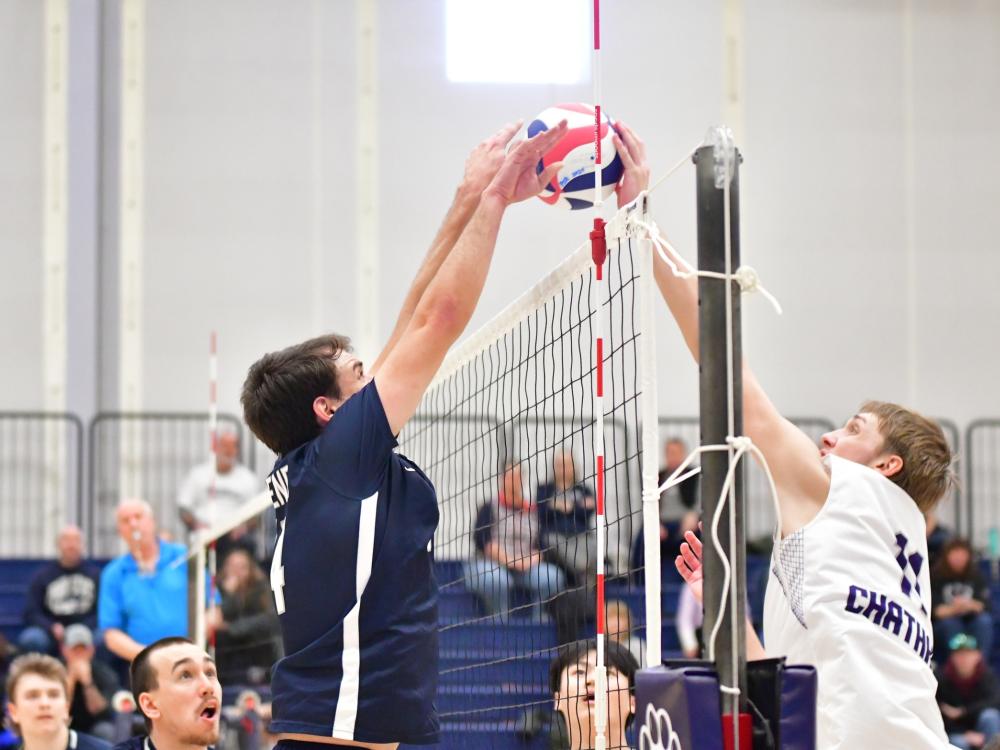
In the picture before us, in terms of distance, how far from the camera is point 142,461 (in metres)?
13.6

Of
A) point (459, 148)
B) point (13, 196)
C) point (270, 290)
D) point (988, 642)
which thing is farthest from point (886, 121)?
point (13, 196)

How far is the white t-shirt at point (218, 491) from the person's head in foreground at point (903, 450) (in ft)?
31.5

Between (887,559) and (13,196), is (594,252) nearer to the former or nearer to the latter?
(887,559)

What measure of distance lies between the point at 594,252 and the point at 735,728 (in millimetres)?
1368

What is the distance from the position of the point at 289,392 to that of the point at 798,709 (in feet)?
5.64

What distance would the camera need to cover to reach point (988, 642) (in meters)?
11.5

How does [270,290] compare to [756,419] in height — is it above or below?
above

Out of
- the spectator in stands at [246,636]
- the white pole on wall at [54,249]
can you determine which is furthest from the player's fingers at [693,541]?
the white pole on wall at [54,249]

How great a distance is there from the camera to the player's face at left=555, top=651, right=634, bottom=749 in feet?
13.5

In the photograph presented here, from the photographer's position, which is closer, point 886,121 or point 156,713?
point 156,713

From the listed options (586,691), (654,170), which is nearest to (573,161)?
(586,691)

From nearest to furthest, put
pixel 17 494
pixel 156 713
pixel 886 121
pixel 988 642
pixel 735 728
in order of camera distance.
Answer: pixel 735 728 → pixel 156 713 → pixel 988 642 → pixel 17 494 → pixel 886 121

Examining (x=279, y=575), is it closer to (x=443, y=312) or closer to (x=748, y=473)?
(x=443, y=312)

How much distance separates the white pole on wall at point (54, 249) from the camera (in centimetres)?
1359
